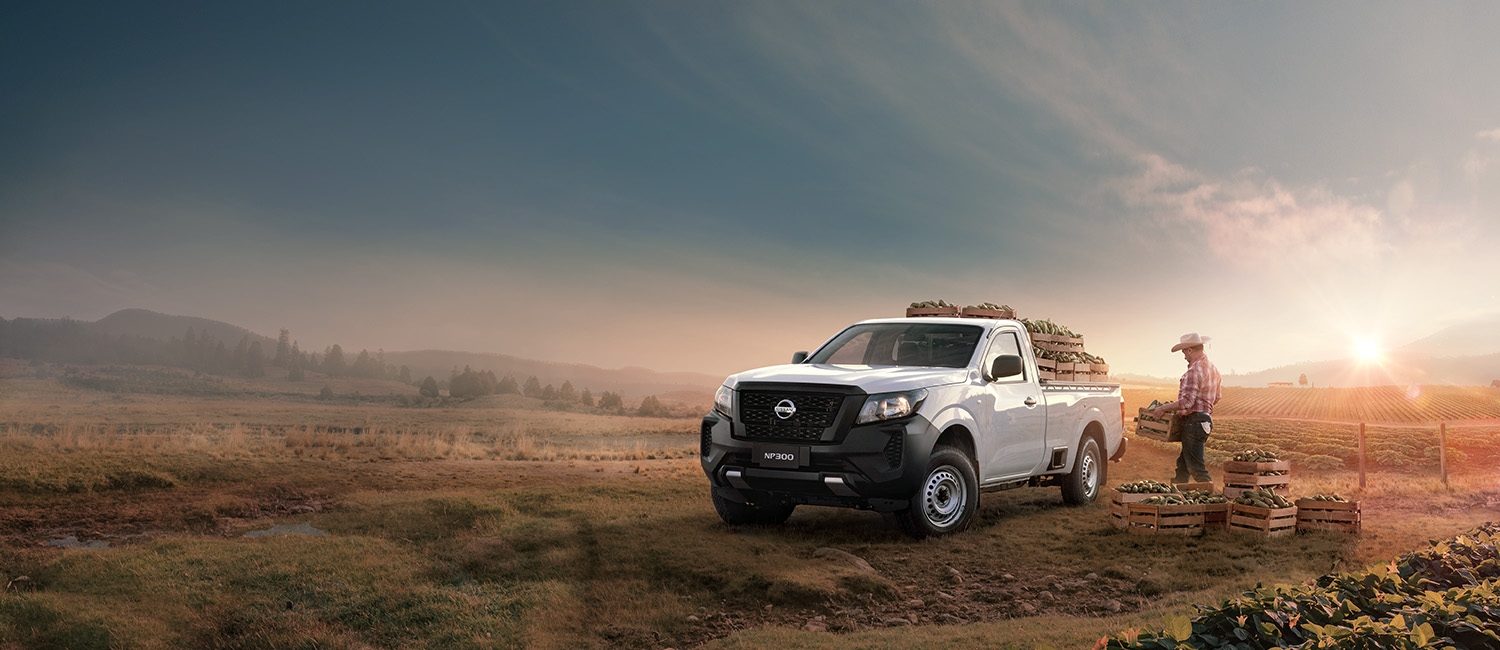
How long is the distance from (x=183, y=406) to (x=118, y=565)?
240ft

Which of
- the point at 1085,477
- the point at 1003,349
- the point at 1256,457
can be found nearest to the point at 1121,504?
the point at 1085,477

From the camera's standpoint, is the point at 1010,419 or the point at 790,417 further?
the point at 1010,419

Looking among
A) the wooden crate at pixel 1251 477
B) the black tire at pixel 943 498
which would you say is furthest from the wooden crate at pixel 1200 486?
the black tire at pixel 943 498

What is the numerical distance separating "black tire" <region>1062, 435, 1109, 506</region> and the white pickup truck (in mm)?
1361

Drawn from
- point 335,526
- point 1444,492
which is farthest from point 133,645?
point 1444,492

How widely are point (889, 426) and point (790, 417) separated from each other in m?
1.10

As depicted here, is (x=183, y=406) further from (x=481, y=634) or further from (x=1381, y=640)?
(x=1381, y=640)

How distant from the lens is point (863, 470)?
37.4 feet

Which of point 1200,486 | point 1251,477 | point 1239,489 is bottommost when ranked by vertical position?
point 1200,486

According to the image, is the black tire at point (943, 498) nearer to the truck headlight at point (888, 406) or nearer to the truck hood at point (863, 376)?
the truck headlight at point (888, 406)

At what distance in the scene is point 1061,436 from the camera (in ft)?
49.2

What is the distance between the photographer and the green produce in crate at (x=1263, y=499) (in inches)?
527

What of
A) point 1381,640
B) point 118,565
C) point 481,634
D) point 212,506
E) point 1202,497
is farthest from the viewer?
point 212,506

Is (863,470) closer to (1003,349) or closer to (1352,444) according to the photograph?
(1003,349)
